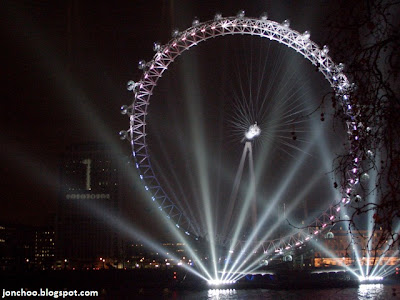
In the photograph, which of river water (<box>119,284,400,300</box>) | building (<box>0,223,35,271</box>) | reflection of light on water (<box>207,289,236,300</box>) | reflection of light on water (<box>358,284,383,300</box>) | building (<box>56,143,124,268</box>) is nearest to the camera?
reflection of light on water (<box>207,289,236,300</box>)

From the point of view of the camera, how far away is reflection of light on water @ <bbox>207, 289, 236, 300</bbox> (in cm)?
4123

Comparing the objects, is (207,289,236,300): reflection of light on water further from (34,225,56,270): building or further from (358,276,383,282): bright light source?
(34,225,56,270): building

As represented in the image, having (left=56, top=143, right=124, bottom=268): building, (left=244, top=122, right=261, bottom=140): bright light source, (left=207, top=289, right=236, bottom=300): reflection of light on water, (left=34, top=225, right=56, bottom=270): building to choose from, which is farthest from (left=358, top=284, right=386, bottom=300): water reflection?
(left=34, top=225, right=56, bottom=270): building

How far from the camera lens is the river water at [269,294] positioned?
4138 cm

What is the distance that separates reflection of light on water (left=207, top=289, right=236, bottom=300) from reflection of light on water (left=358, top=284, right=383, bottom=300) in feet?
31.4

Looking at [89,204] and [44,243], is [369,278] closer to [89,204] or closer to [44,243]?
[89,204]

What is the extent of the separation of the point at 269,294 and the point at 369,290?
9138 millimetres

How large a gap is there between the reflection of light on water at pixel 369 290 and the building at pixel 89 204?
6574 cm

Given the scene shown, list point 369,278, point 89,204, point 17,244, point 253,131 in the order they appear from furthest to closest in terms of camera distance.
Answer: point 17,244, point 89,204, point 369,278, point 253,131

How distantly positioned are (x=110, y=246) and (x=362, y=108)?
4461 inches

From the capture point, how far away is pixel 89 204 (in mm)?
120812

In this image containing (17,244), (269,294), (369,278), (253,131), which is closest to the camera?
(253,131)

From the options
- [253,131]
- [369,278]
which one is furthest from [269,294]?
[253,131]

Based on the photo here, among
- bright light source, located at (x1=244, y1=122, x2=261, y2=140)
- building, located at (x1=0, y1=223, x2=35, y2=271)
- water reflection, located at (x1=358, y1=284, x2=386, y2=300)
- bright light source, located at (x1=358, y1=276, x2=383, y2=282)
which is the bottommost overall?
water reflection, located at (x1=358, y1=284, x2=386, y2=300)
